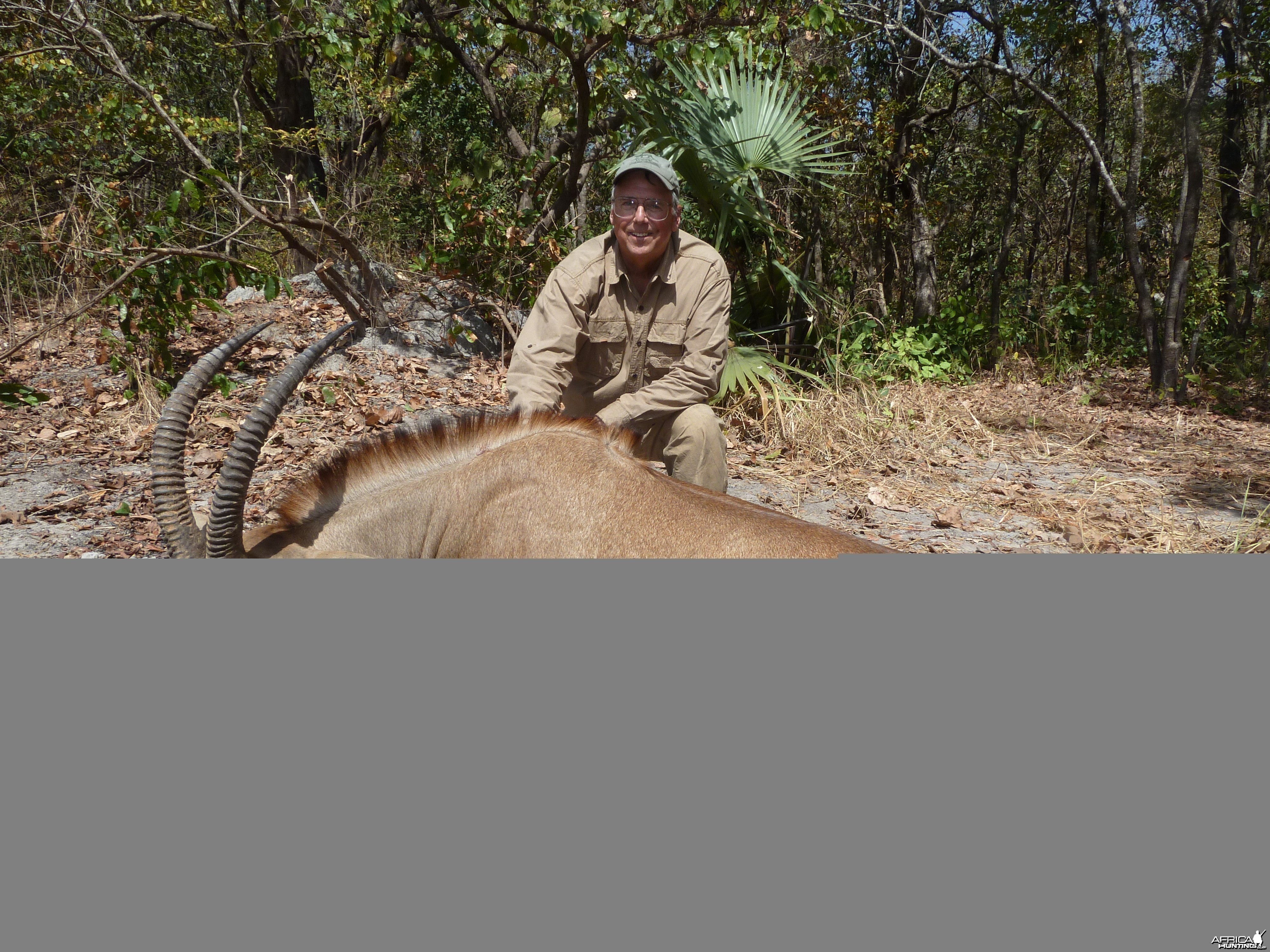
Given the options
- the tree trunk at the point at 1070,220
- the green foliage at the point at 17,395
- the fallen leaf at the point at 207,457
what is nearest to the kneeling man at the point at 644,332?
the fallen leaf at the point at 207,457

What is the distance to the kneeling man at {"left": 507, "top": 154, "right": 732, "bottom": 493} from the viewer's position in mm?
4559

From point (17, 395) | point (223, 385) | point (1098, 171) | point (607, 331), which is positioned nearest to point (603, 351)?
point (607, 331)

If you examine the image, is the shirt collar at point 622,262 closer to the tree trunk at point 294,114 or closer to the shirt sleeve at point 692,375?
the shirt sleeve at point 692,375

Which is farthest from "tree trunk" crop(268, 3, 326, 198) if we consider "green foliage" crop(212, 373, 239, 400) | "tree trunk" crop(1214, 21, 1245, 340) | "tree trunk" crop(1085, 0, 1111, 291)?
"tree trunk" crop(1214, 21, 1245, 340)

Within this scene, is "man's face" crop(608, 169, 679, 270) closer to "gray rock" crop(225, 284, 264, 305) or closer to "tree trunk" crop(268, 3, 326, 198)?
"gray rock" crop(225, 284, 264, 305)

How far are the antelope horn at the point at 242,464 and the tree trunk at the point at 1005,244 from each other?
8.87 meters

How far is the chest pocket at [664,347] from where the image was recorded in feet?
16.2

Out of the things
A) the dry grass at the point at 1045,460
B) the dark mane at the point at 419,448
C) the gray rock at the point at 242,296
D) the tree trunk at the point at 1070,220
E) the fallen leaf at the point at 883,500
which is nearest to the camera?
the dark mane at the point at 419,448

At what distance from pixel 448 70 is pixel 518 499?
6.20m

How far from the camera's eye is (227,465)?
3.10 metres

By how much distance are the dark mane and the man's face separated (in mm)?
1263

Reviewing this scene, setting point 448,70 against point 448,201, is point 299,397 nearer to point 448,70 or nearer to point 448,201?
point 448,201

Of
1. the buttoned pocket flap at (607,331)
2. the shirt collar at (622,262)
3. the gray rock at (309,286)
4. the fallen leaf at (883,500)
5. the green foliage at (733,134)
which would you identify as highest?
the green foliage at (733,134)

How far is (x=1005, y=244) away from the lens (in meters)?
11.6
